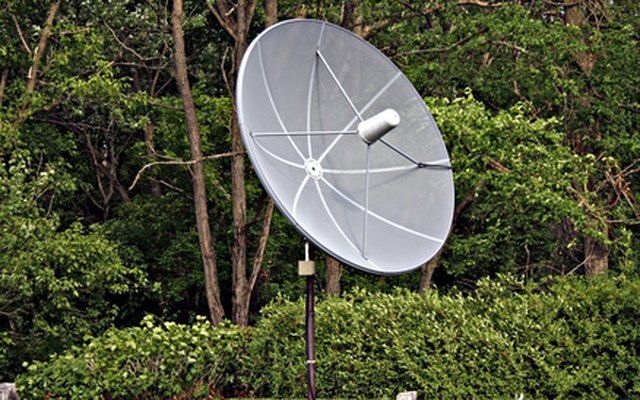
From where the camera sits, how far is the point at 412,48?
55.9 ft

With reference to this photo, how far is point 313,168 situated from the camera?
28.2ft

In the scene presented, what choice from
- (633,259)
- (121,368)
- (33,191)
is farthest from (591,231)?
(33,191)

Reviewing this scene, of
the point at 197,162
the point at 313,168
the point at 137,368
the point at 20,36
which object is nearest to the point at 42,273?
the point at 137,368

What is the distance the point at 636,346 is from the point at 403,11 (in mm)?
8517

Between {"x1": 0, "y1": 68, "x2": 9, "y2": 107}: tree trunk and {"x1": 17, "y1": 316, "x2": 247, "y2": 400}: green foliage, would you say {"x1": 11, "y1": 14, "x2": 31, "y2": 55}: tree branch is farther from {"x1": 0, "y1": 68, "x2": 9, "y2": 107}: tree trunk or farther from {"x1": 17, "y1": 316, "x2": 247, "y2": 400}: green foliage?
{"x1": 17, "y1": 316, "x2": 247, "y2": 400}: green foliage

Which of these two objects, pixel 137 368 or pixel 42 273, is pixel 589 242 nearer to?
pixel 137 368

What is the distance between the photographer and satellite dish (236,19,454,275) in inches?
303

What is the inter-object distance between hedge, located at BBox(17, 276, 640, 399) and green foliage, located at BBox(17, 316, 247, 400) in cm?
1

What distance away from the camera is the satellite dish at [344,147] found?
25.3 ft

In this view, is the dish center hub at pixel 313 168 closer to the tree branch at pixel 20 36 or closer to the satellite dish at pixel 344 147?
the satellite dish at pixel 344 147

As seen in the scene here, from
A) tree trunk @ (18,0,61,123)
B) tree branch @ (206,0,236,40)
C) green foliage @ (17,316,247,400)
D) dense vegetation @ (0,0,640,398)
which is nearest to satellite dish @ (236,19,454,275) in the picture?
dense vegetation @ (0,0,640,398)

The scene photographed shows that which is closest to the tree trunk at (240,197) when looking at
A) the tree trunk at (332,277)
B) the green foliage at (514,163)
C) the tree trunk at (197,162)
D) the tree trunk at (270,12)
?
the tree trunk at (270,12)

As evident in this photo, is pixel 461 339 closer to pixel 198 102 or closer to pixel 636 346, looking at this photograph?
pixel 636 346

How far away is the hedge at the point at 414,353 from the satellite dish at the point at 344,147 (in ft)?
7.66
